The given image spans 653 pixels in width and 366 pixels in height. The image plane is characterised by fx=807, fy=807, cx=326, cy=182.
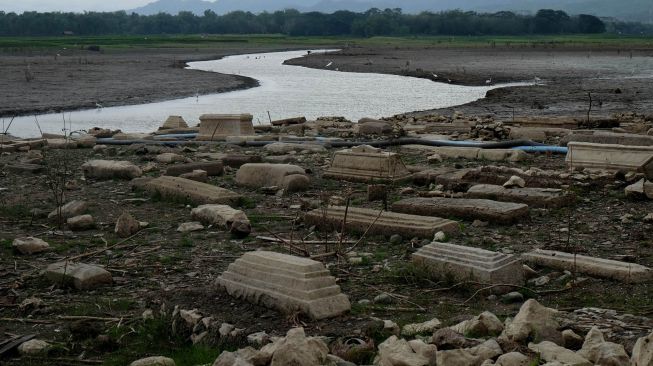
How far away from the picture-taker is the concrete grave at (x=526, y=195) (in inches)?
321

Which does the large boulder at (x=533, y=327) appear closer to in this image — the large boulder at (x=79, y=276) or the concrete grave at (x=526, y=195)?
the large boulder at (x=79, y=276)

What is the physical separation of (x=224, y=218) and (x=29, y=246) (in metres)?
1.78

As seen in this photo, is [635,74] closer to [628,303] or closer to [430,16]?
[628,303]

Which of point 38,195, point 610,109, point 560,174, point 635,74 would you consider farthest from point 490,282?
point 635,74

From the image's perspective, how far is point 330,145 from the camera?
44.4ft

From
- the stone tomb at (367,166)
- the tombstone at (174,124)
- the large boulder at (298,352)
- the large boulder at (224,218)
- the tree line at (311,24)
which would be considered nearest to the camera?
the large boulder at (298,352)

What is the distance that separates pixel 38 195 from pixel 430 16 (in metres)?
132

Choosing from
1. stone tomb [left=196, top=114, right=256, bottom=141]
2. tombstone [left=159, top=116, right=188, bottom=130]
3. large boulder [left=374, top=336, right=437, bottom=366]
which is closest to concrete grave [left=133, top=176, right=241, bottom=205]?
large boulder [left=374, top=336, right=437, bottom=366]

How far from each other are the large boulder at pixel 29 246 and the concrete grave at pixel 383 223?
2388 millimetres

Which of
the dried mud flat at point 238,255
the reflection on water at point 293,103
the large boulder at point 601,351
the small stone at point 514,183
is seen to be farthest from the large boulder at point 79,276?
the reflection on water at point 293,103

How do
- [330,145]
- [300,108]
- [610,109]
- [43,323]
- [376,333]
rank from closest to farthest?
[376,333]
[43,323]
[330,145]
[610,109]
[300,108]

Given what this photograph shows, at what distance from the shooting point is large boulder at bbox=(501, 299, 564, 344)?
14.0 ft

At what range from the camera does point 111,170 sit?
34.9ft

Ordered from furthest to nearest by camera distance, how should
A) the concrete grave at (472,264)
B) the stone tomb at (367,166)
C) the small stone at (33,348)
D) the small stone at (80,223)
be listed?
the stone tomb at (367,166) < the small stone at (80,223) < the concrete grave at (472,264) < the small stone at (33,348)
